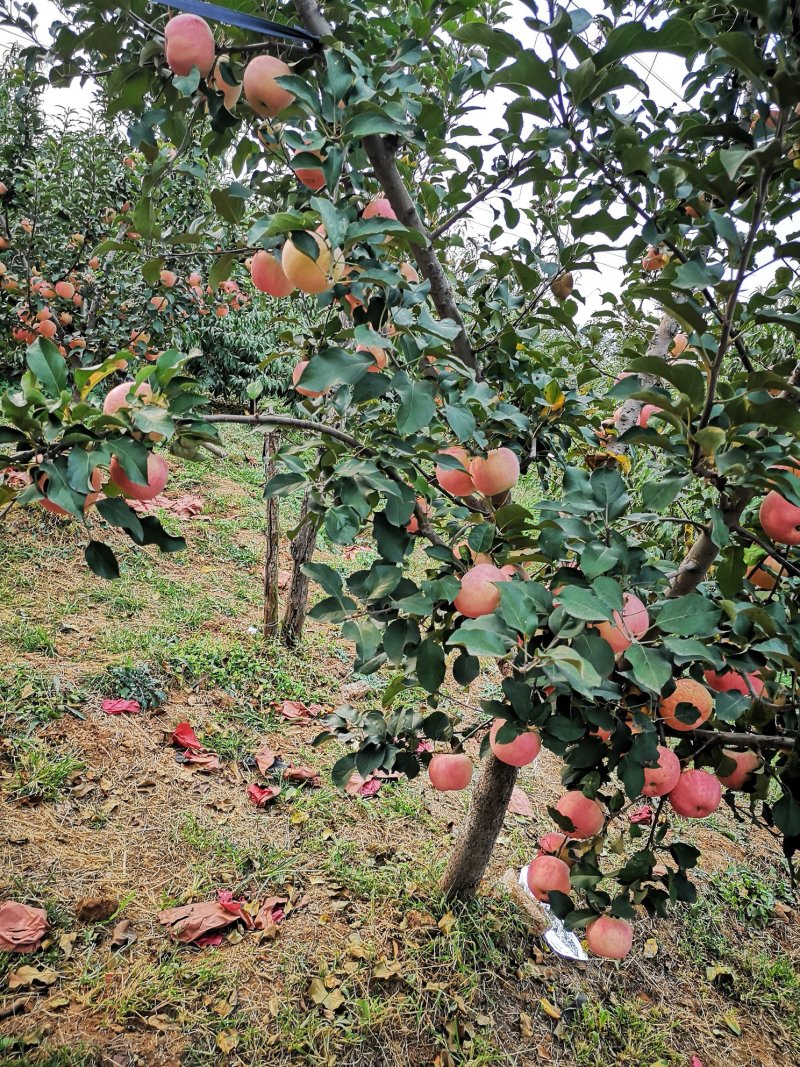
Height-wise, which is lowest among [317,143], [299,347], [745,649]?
[745,649]

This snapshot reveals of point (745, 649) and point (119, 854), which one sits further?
point (119, 854)

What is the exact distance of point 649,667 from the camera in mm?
752

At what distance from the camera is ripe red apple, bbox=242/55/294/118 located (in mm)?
898

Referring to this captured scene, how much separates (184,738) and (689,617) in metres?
1.66

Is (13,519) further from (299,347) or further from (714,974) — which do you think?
(714,974)

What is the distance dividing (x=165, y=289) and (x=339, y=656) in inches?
76.2

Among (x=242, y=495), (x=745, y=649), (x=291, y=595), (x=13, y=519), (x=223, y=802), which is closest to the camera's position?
(x=745, y=649)

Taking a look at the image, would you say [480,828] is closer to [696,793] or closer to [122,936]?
[696,793]

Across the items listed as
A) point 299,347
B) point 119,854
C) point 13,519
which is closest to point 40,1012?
point 119,854

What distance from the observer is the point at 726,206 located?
2.57 feet

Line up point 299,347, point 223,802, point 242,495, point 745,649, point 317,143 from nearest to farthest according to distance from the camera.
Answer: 1. point 317,143
2. point 745,649
3. point 299,347
4. point 223,802
5. point 242,495

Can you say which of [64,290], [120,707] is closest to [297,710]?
[120,707]

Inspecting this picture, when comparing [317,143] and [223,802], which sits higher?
[317,143]

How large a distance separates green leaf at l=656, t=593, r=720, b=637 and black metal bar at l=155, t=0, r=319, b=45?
0.87 m
